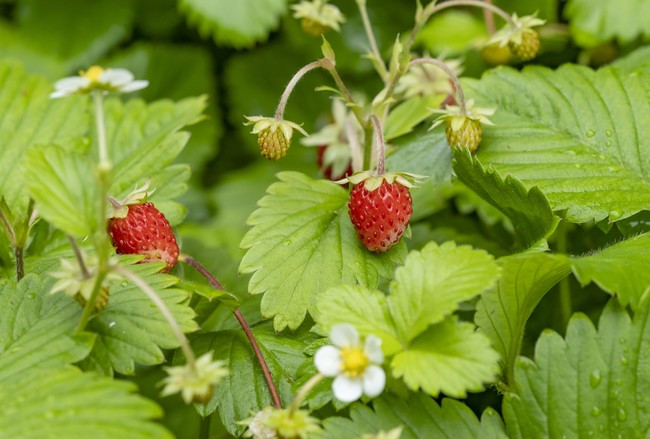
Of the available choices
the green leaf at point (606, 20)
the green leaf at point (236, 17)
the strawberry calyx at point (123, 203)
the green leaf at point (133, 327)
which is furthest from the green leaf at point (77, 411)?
the green leaf at point (606, 20)

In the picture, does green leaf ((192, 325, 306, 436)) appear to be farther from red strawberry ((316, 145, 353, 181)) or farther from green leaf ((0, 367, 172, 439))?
red strawberry ((316, 145, 353, 181))

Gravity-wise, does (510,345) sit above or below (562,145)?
below

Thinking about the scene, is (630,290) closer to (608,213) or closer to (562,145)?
(608,213)

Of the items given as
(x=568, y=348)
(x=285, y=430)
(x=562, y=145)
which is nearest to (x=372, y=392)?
(x=285, y=430)

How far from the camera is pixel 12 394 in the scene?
43.6 inches

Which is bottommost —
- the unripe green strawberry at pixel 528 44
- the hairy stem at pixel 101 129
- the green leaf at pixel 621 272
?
the green leaf at pixel 621 272

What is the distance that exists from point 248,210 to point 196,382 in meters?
1.60

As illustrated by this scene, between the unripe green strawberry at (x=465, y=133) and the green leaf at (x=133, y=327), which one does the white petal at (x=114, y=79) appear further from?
the unripe green strawberry at (x=465, y=133)

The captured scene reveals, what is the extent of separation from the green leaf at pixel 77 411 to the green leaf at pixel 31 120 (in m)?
0.73

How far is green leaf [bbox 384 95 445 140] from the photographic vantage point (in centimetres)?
172

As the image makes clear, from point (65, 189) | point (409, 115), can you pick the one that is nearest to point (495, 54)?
point (409, 115)

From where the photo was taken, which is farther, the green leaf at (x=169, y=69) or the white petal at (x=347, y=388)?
the green leaf at (x=169, y=69)

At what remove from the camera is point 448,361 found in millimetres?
1128

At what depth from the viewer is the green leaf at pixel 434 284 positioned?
46.3 inches
